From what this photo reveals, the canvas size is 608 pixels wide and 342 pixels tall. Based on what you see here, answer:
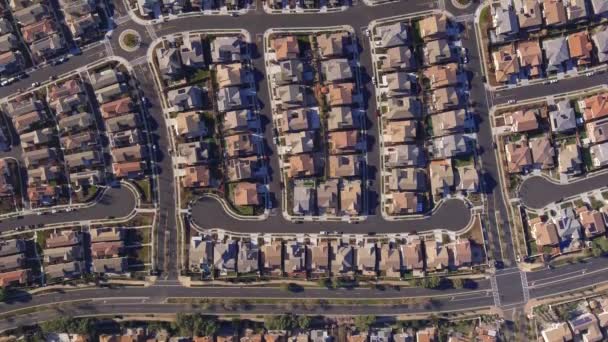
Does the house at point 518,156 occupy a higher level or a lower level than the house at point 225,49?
lower

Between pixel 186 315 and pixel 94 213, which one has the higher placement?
pixel 94 213

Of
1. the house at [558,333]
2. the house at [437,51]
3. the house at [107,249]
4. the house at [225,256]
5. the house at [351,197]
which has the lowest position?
the house at [558,333]

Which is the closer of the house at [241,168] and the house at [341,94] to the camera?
the house at [341,94]

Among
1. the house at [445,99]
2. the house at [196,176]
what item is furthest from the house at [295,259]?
the house at [445,99]

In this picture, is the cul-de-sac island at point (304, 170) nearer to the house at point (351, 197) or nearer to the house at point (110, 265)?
the house at point (110, 265)

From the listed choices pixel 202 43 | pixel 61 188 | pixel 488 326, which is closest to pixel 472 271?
pixel 488 326

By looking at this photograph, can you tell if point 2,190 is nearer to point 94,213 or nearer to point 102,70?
point 94,213

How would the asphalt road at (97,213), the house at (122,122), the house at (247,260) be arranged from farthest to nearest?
the asphalt road at (97,213) < the house at (247,260) < the house at (122,122)

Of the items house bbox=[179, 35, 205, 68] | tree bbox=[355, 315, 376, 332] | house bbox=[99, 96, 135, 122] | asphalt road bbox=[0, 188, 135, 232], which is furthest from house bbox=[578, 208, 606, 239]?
house bbox=[99, 96, 135, 122]
